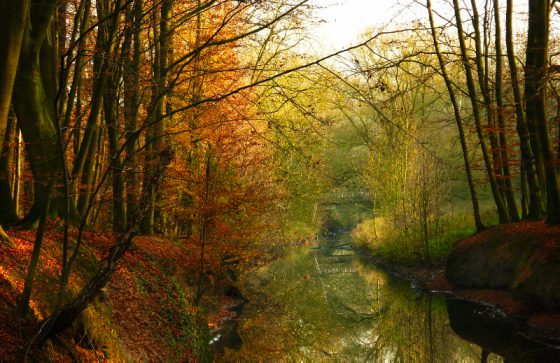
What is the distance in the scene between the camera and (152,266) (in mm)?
9172

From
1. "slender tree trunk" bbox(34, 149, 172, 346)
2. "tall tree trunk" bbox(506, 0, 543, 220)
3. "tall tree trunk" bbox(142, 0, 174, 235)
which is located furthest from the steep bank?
"slender tree trunk" bbox(34, 149, 172, 346)

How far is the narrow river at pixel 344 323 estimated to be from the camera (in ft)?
34.7

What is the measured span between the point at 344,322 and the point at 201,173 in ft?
17.2

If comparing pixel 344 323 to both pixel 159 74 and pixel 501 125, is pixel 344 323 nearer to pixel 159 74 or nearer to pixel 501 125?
pixel 501 125

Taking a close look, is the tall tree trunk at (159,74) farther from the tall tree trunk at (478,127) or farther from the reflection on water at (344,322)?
the tall tree trunk at (478,127)

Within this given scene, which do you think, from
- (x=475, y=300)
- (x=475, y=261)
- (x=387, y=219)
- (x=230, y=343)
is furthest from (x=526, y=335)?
(x=387, y=219)

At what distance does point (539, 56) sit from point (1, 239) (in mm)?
10184

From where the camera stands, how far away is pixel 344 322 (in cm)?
1370

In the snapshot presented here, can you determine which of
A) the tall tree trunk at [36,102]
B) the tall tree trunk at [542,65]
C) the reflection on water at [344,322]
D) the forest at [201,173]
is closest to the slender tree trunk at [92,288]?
the forest at [201,173]

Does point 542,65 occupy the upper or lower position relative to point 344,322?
upper

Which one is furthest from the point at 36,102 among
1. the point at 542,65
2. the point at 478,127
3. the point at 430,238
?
the point at 430,238

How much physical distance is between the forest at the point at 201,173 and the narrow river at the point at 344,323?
20 cm

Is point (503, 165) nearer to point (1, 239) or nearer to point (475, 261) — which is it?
point (475, 261)

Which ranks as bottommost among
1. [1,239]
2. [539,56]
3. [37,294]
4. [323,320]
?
[323,320]
